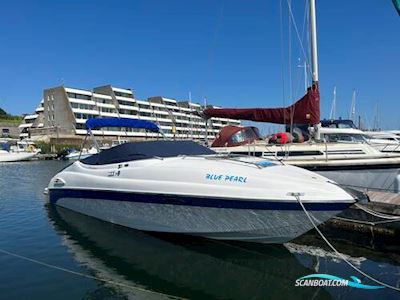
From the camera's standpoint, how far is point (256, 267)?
721cm

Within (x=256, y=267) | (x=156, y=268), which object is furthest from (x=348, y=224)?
(x=156, y=268)

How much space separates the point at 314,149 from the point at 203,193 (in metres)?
6.80

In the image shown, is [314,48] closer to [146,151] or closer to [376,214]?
[376,214]

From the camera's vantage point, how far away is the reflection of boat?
633cm

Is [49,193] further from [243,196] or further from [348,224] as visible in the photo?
[348,224]

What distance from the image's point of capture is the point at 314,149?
13062 millimetres

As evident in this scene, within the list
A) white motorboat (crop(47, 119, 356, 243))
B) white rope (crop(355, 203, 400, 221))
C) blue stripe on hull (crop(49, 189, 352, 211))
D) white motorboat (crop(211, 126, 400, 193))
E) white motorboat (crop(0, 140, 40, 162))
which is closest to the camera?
blue stripe on hull (crop(49, 189, 352, 211))

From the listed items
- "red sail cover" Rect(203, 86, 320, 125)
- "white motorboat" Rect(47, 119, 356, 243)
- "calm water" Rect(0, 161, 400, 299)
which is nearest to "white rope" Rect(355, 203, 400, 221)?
"calm water" Rect(0, 161, 400, 299)

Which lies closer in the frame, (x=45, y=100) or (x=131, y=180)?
(x=131, y=180)

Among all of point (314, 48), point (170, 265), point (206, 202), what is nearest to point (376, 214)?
point (206, 202)

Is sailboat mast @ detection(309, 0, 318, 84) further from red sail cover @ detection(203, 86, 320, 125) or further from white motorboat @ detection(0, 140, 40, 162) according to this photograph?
white motorboat @ detection(0, 140, 40, 162)

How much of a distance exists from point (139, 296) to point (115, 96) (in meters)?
101

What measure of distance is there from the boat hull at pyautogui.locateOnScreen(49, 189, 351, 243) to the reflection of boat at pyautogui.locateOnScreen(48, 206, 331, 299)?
1.24ft

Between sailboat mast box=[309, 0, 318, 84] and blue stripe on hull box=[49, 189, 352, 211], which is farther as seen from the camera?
sailboat mast box=[309, 0, 318, 84]
